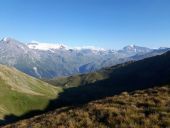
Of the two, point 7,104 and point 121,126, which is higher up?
point 121,126

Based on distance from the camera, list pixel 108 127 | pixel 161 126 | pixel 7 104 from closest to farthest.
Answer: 1. pixel 161 126
2. pixel 108 127
3. pixel 7 104

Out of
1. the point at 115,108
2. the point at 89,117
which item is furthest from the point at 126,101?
the point at 89,117

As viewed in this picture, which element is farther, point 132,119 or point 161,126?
point 132,119

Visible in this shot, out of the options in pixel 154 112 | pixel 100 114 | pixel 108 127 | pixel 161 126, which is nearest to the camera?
pixel 161 126

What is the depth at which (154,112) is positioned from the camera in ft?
79.3

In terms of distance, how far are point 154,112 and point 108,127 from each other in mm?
4334

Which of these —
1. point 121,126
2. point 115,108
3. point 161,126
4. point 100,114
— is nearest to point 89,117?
point 100,114

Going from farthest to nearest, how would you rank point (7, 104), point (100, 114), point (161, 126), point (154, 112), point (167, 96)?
point (7, 104)
point (167, 96)
point (100, 114)
point (154, 112)
point (161, 126)

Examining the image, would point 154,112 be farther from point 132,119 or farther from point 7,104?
point 7,104

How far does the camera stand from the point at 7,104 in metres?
197

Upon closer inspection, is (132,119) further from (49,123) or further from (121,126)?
(49,123)

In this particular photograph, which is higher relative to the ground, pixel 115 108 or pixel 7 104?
pixel 115 108

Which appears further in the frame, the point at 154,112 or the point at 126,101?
the point at 126,101

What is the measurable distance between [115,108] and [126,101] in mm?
3447
